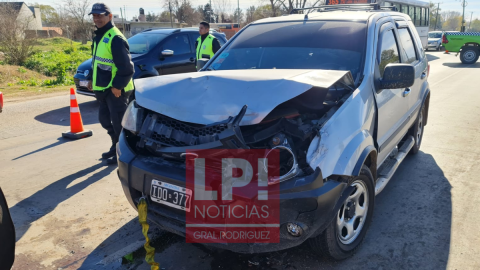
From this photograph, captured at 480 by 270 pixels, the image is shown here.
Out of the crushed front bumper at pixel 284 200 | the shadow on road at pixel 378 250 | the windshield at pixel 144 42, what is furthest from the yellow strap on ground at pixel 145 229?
the windshield at pixel 144 42

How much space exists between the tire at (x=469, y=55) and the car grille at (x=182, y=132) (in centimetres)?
2075

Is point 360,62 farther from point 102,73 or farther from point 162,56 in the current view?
point 162,56

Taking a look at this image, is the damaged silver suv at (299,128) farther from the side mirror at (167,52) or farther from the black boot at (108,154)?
the side mirror at (167,52)

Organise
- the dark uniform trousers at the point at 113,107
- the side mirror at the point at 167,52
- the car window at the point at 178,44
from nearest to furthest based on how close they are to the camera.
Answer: the dark uniform trousers at the point at 113,107 → the side mirror at the point at 167,52 → the car window at the point at 178,44

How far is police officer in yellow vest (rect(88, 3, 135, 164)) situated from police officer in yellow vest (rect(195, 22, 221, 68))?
305 cm

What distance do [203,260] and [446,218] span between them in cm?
232

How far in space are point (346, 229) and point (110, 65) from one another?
140 inches

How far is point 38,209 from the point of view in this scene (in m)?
3.85

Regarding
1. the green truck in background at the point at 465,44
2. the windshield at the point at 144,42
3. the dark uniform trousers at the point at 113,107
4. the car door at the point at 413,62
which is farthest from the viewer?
the green truck in background at the point at 465,44

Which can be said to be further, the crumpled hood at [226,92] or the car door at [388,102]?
the car door at [388,102]

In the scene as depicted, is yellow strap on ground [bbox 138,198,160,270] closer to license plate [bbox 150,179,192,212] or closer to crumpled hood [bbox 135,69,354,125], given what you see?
license plate [bbox 150,179,192,212]

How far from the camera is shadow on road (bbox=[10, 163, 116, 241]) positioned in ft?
11.9

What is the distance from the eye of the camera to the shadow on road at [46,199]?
3.63 m

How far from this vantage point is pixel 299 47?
376 cm
